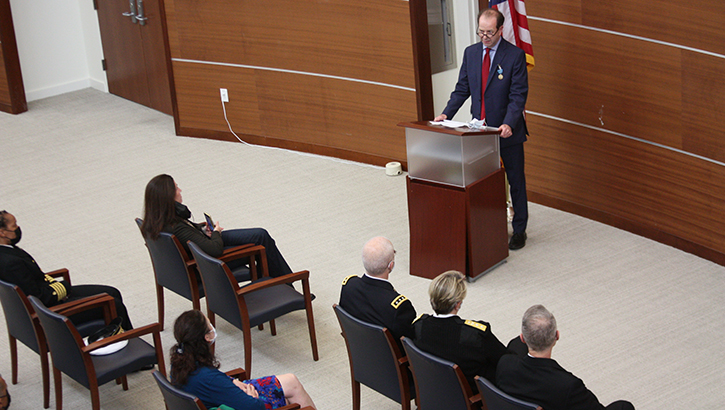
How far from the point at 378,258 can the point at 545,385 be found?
3.59 feet

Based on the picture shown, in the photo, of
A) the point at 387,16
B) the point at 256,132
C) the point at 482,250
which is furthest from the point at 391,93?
the point at 482,250

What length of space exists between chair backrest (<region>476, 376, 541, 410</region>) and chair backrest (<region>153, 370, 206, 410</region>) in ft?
3.63

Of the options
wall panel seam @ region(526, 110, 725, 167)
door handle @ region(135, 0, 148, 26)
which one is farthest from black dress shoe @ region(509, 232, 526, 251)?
door handle @ region(135, 0, 148, 26)

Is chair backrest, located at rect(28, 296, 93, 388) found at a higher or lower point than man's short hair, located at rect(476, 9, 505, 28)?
lower

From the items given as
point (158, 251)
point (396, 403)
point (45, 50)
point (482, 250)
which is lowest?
point (396, 403)

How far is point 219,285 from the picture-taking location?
459cm

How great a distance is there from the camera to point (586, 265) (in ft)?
18.4

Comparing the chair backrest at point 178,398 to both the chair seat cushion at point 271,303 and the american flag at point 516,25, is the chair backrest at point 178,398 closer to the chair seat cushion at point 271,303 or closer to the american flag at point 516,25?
the chair seat cushion at point 271,303

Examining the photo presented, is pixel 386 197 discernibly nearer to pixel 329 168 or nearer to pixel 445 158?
pixel 329 168

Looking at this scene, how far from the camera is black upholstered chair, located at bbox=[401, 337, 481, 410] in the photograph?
3416 millimetres

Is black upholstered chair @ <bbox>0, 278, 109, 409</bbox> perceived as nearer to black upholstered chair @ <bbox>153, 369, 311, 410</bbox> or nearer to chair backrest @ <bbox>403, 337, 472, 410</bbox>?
black upholstered chair @ <bbox>153, 369, 311, 410</bbox>

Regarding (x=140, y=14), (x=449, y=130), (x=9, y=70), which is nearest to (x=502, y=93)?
(x=449, y=130)

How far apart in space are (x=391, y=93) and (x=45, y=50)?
555 centimetres

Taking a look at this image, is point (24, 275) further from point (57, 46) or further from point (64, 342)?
point (57, 46)
